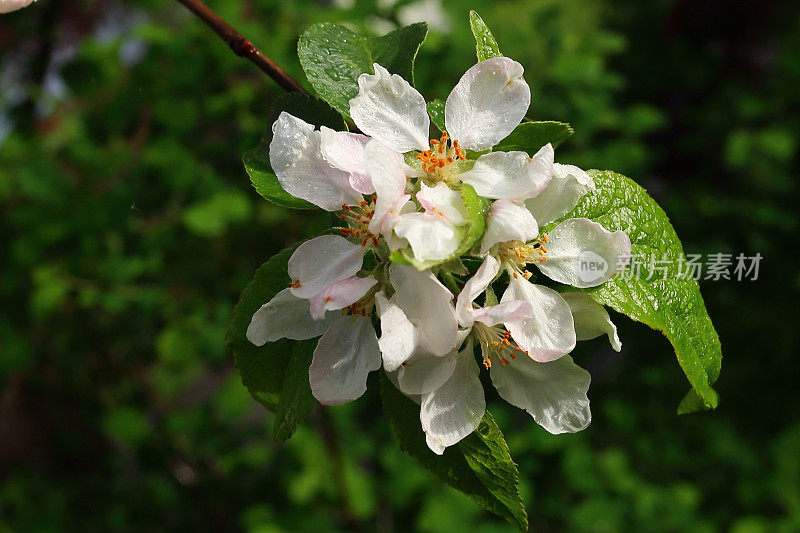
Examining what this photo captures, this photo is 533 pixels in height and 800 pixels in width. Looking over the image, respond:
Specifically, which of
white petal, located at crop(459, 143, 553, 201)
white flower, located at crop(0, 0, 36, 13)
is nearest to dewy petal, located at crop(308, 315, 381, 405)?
white petal, located at crop(459, 143, 553, 201)

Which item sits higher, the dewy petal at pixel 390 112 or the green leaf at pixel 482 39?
the green leaf at pixel 482 39

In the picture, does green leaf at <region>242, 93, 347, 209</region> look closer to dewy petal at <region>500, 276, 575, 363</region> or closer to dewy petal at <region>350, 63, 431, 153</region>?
dewy petal at <region>350, 63, 431, 153</region>

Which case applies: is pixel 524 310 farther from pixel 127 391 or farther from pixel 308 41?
pixel 127 391

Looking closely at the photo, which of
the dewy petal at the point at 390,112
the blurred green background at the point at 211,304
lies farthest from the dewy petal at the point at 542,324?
the blurred green background at the point at 211,304

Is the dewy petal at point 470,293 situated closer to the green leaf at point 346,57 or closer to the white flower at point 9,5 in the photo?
the green leaf at point 346,57

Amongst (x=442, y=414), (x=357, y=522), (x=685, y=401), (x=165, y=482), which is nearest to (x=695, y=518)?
(x=357, y=522)

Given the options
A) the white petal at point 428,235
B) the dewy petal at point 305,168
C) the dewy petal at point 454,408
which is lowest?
the dewy petal at point 454,408

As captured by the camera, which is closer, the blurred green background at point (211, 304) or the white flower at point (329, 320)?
the white flower at point (329, 320)
